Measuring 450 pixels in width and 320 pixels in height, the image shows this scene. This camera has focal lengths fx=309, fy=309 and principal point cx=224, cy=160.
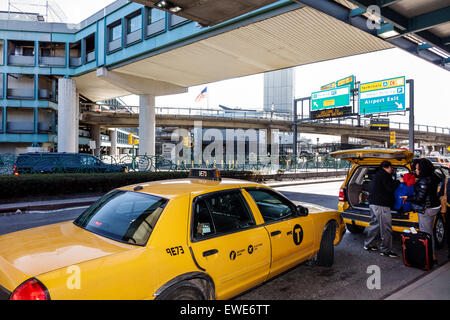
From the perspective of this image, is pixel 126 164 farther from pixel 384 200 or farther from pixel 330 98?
pixel 330 98

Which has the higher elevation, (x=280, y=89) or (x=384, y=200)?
(x=280, y=89)

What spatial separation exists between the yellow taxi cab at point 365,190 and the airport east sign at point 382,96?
21.1 metres

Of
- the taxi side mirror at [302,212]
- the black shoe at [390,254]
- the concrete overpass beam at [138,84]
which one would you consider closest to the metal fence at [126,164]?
the concrete overpass beam at [138,84]

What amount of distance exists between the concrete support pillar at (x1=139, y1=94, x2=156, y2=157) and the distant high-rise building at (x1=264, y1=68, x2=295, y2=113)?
78.8m

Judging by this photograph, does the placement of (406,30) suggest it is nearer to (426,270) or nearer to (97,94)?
(426,270)

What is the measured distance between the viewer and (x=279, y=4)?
1230 cm

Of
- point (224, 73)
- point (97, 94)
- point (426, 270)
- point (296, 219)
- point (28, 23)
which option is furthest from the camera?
point (97, 94)

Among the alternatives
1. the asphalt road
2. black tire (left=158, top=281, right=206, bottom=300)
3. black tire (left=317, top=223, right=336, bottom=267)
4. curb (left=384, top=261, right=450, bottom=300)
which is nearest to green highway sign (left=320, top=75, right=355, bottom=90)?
the asphalt road

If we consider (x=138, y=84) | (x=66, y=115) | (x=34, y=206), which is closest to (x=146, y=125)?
(x=138, y=84)

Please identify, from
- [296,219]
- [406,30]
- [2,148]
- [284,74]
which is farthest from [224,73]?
[284,74]

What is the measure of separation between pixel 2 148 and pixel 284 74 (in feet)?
292

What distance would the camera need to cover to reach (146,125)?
1026 inches

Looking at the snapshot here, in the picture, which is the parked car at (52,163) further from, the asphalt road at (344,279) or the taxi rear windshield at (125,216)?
the asphalt road at (344,279)

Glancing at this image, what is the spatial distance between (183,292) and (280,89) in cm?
10726
